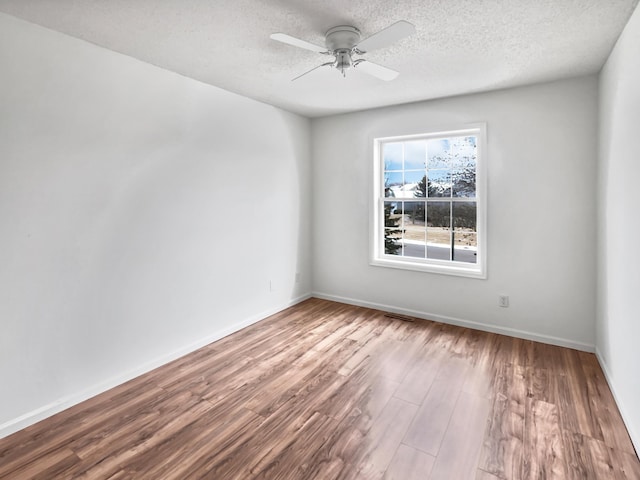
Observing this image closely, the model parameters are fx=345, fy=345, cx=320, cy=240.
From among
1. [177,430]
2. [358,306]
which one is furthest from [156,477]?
[358,306]

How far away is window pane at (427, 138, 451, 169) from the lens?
12.8 ft

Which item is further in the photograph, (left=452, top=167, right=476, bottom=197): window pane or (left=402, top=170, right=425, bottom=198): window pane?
(left=402, top=170, right=425, bottom=198): window pane

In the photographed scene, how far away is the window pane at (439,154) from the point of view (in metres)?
3.91

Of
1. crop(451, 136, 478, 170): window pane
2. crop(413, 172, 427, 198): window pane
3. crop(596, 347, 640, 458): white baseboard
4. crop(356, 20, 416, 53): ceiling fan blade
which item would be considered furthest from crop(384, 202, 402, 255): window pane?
crop(356, 20, 416, 53): ceiling fan blade

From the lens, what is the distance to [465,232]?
151 inches

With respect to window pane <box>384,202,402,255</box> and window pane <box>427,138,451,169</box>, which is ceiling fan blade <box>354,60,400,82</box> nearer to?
window pane <box>427,138,451,169</box>

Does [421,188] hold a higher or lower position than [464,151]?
lower

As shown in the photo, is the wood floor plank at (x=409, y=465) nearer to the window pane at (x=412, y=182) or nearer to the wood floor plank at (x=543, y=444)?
the wood floor plank at (x=543, y=444)

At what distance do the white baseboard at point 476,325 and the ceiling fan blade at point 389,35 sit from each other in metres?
2.91

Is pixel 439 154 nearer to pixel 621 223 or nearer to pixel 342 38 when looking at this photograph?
pixel 621 223

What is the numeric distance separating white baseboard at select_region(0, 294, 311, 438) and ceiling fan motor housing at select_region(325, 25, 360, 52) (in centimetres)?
271

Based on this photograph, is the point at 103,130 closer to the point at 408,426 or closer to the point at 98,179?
the point at 98,179

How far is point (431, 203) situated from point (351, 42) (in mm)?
2276

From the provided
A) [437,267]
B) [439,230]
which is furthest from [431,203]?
[437,267]
